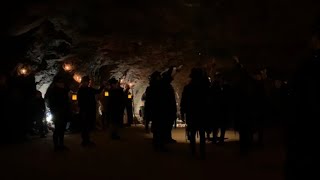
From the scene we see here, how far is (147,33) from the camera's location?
2156cm

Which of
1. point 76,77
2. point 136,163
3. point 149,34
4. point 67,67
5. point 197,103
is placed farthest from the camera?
point 149,34

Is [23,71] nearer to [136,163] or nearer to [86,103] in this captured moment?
[86,103]

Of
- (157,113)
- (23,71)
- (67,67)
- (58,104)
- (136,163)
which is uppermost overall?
(67,67)

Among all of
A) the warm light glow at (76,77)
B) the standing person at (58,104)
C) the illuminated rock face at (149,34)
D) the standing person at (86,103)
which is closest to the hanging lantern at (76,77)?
the warm light glow at (76,77)

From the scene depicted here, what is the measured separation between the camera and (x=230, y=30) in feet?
74.6

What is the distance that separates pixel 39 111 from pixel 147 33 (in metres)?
7.64

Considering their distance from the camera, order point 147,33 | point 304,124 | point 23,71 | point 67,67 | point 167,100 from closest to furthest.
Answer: point 304,124 → point 167,100 → point 23,71 → point 67,67 → point 147,33

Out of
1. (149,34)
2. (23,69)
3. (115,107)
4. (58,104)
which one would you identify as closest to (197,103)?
(58,104)

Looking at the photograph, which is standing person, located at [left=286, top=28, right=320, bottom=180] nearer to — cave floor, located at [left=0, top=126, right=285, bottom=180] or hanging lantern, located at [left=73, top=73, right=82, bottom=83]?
cave floor, located at [left=0, top=126, right=285, bottom=180]

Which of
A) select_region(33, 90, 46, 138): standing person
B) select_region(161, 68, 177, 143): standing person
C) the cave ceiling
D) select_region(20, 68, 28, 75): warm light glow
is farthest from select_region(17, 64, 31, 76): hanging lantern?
select_region(161, 68, 177, 143): standing person

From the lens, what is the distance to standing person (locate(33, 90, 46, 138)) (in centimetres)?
1573

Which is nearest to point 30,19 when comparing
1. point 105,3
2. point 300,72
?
point 105,3

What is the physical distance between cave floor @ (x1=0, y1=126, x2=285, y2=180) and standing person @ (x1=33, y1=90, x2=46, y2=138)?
8.93 ft

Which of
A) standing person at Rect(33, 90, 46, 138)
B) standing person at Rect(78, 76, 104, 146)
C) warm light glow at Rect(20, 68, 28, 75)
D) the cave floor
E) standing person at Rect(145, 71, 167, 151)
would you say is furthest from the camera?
warm light glow at Rect(20, 68, 28, 75)
